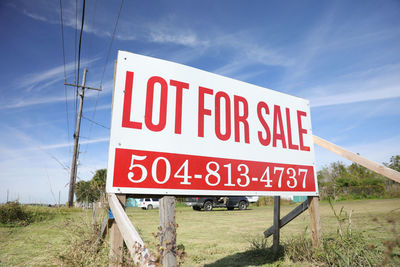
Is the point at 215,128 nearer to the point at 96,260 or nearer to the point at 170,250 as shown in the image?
the point at 170,250

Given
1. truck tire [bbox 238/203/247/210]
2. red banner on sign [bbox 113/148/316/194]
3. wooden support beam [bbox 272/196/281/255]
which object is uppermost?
red banner on sign [bbox 113/148/316/194]

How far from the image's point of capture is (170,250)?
2.21 metres

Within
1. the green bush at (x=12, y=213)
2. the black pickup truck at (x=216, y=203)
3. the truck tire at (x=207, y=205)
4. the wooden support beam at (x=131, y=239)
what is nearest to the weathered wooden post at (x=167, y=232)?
the wooden support beam at (x=131, y=239)

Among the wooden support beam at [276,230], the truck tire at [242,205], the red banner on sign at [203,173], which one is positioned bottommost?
the truck tire at [242,205]

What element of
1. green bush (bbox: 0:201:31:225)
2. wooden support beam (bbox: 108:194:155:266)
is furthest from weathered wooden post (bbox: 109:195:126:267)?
green bush (bbox: 0:201:31:225)

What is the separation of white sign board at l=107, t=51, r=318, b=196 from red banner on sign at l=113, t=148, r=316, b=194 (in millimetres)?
10

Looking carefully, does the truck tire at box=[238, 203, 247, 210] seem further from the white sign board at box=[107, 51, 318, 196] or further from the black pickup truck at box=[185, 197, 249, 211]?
the white sign board at box=[107, 51, 318, 196]

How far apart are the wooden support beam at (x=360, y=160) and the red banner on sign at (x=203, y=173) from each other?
1.75 ft

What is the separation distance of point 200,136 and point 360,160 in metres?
2.57

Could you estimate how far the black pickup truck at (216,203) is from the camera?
18.0 metres

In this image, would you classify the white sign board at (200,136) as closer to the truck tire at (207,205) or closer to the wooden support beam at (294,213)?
the wooden support beam at (294,213)

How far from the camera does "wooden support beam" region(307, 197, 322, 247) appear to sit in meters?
3.70

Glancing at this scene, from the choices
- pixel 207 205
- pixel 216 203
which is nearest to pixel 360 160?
pixel 207 205

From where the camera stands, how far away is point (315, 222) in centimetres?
382
